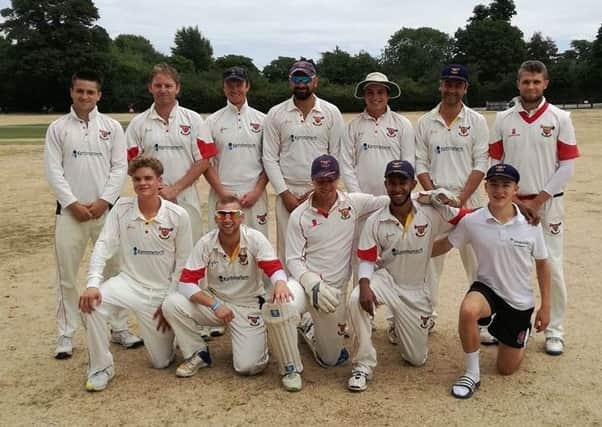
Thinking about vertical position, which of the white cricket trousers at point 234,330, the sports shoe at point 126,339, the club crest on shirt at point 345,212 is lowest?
the sports shoe at point 126,339

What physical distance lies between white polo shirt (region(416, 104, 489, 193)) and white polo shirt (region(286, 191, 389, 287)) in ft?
3.48

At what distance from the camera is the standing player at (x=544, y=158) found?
5.19 m

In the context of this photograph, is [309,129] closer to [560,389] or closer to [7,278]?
[560,389]

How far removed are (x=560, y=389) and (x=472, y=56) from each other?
3364 inches

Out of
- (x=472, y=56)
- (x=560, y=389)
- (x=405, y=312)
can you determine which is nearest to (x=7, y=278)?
(x=405, y=312)

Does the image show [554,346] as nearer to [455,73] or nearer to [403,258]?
[403,258]

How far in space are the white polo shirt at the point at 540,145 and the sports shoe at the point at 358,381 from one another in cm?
216

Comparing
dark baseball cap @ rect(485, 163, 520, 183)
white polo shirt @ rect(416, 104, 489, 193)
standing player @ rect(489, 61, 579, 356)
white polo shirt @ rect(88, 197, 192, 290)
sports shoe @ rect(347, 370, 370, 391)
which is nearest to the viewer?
sports shoe @ rect(347, 370, 370, 391)

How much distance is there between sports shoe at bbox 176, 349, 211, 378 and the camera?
15.8ft

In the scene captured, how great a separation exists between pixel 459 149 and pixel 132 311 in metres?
3.24

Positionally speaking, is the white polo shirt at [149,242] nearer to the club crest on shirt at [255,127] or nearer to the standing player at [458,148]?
the club crest on shirt at [255,127]

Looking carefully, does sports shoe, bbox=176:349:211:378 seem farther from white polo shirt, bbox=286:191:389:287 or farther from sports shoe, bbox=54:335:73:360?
sports shoe, bbox=54:335:73:360

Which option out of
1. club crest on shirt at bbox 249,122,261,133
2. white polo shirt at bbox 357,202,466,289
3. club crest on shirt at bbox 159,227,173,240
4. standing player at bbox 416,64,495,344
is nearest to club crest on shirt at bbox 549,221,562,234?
standing player at bbox 416,64,495,344

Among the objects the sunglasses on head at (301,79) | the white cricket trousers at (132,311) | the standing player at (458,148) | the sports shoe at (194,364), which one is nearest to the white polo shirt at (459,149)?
the standing player at (458,148)
